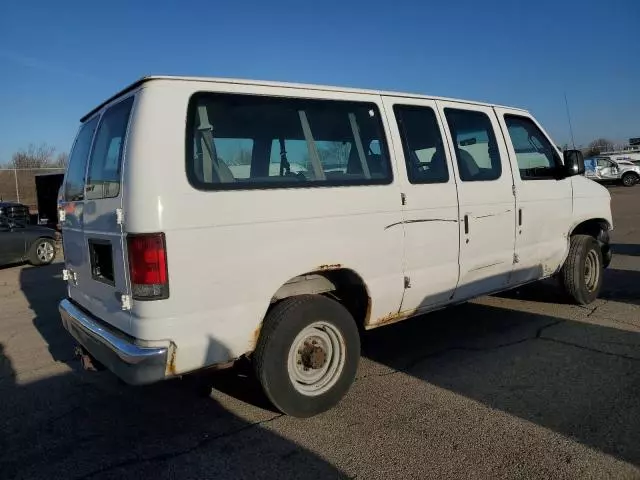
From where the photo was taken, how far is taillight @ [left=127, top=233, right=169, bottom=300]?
2.83m

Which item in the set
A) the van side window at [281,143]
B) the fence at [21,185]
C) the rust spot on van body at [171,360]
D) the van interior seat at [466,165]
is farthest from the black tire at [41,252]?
the fence at [21,185]

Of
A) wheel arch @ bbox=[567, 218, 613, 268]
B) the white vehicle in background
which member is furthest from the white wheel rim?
the white vehicle in background

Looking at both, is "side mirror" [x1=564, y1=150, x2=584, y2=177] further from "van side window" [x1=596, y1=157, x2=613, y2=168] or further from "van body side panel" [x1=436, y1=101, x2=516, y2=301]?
"van side window" [x1=596, y1=157, x2=613, y2=168]

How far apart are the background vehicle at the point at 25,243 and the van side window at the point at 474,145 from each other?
10.6 meters

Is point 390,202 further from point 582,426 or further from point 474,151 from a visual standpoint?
point 582,426

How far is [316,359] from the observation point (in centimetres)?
354

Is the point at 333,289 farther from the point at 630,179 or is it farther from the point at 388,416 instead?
the point at 630,179

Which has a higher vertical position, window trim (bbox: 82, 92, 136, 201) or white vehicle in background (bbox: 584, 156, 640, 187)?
white vehicle in background (bbox: 584, 156, 640, 187)

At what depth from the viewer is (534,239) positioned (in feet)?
16.9

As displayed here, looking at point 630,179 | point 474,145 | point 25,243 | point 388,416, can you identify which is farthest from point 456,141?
point 630,179

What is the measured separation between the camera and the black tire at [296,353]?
3268 mm

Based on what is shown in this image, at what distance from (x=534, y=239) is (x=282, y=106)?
3009 millimetres

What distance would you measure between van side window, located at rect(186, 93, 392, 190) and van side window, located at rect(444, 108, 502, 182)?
0.90 meters

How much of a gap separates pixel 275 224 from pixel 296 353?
900 millimetres
